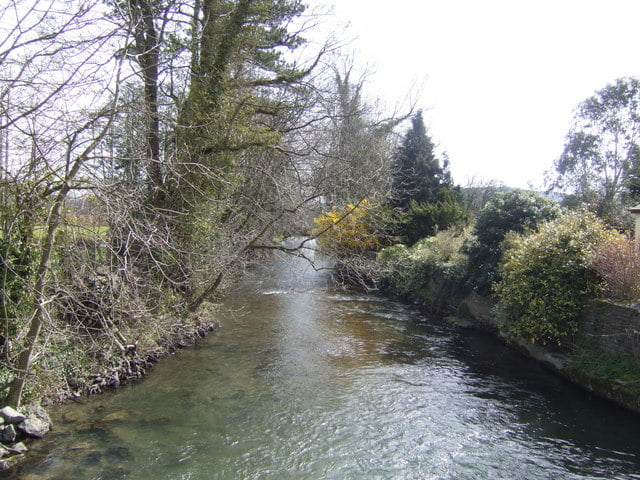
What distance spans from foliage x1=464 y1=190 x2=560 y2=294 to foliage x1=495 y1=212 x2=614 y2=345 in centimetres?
266

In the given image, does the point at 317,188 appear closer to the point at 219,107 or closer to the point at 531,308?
the point at 219,107

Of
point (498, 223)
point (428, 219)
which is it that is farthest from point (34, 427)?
point (428, 219)

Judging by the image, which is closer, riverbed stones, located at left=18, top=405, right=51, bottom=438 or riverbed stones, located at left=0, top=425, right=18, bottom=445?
riverbed stones, located at left=0, top=425, right=18, bottom=445

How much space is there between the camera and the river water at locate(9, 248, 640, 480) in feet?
17.5

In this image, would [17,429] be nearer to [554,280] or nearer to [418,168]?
[554,280]

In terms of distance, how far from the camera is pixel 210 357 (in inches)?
356

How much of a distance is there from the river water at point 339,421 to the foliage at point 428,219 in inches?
390

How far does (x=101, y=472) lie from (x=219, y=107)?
772 cm

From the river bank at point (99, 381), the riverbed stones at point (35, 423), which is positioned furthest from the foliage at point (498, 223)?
the riverbed stones at point (35, 423)

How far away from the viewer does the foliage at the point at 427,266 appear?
48.4 feet

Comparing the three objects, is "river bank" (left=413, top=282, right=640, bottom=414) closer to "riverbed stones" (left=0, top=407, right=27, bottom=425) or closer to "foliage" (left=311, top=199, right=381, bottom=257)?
"riverbed stones" (left=0, top=407, right=27, bottom=425)

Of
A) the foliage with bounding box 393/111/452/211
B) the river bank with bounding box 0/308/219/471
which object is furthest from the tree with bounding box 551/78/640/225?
the river bank with bounding box 0/308/219/471

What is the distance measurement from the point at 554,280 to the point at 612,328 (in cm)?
137

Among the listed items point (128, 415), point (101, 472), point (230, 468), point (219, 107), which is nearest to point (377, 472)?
point (230, 468)
